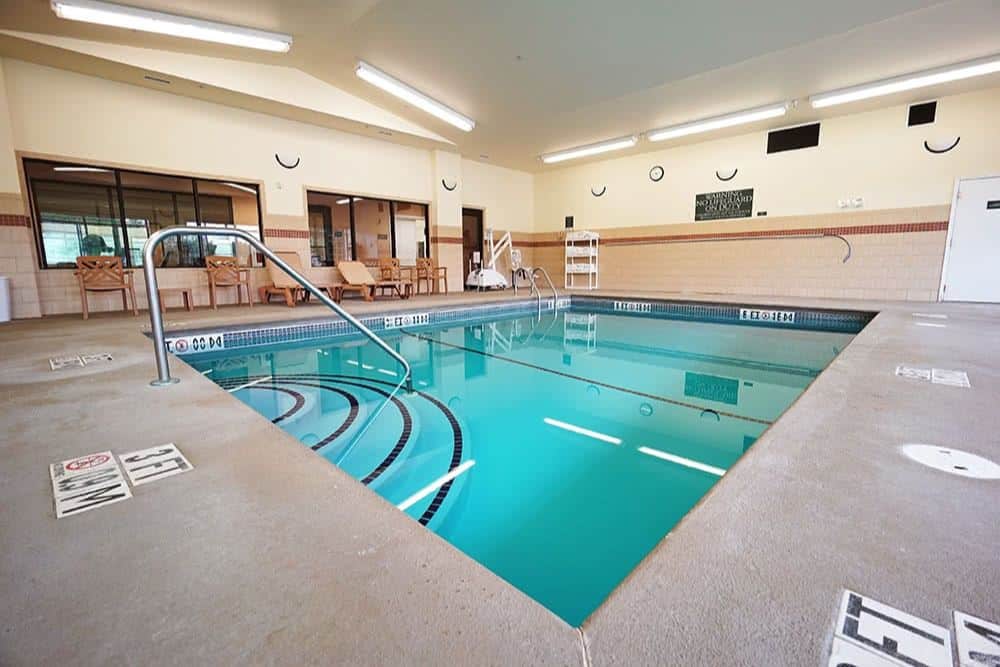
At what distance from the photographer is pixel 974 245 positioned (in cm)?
580

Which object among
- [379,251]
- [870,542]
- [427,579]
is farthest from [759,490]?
[379,251]

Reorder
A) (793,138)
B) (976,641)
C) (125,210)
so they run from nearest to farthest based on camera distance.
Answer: (976,641), (125,210), (793,138)

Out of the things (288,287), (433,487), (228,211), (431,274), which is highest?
(228,211)

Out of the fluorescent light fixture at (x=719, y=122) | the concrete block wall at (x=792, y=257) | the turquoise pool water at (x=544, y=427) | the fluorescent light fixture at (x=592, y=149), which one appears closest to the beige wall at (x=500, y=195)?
the fluorescent light fixture at (x=592, y=149)

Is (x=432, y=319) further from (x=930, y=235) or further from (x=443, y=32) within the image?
(x=930, y=235)

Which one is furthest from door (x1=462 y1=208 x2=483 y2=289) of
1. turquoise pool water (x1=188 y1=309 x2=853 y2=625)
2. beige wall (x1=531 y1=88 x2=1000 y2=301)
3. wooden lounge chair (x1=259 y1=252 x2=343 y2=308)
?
turquoise pool water (x1=188 y1=309 x2=853 y2=625)

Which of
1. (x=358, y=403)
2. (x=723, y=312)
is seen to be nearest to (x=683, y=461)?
(x=358, y=403)

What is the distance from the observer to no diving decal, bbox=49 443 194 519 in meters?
1.14

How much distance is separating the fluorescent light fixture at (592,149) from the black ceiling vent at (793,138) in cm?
213

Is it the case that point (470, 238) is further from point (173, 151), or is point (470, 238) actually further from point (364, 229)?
point (173, 151)

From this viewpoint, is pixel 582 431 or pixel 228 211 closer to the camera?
pixel 582 431

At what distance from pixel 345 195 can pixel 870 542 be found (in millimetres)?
7783

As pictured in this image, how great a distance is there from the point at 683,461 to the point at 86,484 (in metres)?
2.28

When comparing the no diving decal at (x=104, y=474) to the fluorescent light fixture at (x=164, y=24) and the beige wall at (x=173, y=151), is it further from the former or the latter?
the beige wall at (x=173, y=151)
